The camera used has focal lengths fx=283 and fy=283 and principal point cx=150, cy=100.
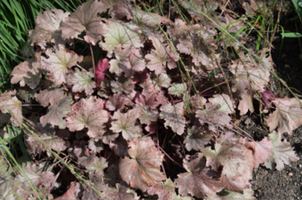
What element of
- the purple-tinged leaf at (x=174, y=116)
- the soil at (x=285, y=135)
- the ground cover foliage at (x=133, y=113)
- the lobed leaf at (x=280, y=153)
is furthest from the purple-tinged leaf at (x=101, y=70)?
the lobed leaf at (x=280, y=153)

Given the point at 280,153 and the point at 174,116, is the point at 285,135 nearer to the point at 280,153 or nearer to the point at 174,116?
the point at 280,153

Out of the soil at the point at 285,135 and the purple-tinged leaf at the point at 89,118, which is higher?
the purple-tinged leaf at the point at 89,118

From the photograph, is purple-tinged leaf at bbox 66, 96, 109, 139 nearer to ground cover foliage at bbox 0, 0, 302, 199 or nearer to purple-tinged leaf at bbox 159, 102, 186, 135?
ground cover foliage at bbox 0, 0, 302, 199

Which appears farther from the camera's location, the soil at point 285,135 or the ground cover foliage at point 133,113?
the soil at point 285,135

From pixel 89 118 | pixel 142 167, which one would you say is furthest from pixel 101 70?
pixel 142 167

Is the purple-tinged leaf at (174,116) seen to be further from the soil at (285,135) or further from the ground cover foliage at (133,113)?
the soil at (285,135)

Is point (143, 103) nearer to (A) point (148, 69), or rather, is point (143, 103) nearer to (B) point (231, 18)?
(A) point (148, 69)

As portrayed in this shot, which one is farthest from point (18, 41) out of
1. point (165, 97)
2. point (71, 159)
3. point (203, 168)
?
point (203, 168)

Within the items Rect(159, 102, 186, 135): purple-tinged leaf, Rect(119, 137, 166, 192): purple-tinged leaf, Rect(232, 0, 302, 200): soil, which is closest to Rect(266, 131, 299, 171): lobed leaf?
Rect(232, 0, 302, 200): soil

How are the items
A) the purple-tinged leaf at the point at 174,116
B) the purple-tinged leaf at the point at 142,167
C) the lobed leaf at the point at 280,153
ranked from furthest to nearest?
1. the lobed leaf at the point at 280,153
2. the purple-tinged leaf at the point at 174,116
3. the purple-tinged leaf at the point at 142,167
